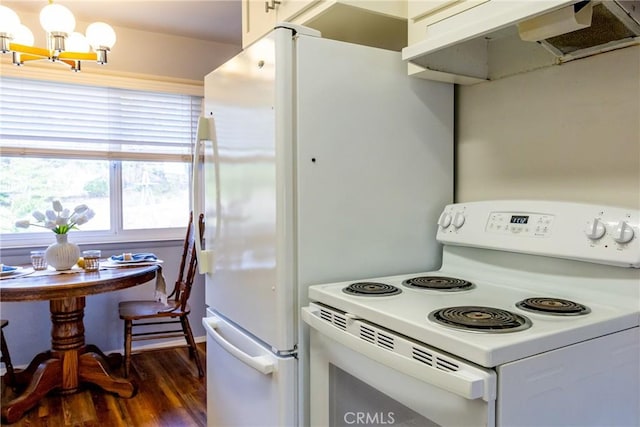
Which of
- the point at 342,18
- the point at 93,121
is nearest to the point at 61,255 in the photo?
the point at 93,121

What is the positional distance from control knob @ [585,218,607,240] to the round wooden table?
2163 millimetres

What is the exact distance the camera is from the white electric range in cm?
79

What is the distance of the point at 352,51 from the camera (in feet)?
4.41

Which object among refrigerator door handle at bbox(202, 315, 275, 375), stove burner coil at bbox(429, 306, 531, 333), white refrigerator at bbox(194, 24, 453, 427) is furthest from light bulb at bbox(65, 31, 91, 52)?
stove burner coil at bbox(429, 306, 531, 333)

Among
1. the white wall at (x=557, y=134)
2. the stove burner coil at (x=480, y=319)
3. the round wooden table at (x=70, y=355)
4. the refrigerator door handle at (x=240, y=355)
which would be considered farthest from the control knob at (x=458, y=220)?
the round wooden table at (x=70, y=355)

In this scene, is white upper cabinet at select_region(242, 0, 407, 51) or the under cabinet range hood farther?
white upper cabinet at select_region(242, 0, 407, 51)

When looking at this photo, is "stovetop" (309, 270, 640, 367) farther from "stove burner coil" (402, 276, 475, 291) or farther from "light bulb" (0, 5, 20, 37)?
"light bulb" (0, 5, 20, 37)

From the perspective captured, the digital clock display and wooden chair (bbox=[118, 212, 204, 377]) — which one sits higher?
the digital clock display

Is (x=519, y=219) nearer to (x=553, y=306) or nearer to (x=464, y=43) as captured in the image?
(x=553, y=306)

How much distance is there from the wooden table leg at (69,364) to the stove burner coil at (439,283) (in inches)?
80.1

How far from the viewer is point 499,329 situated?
2.76 ft

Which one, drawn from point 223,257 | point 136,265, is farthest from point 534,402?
point 136,265

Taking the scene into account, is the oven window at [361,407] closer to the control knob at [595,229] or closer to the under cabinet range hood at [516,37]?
the control knob at [595,229]

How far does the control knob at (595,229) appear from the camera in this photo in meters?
1.08
